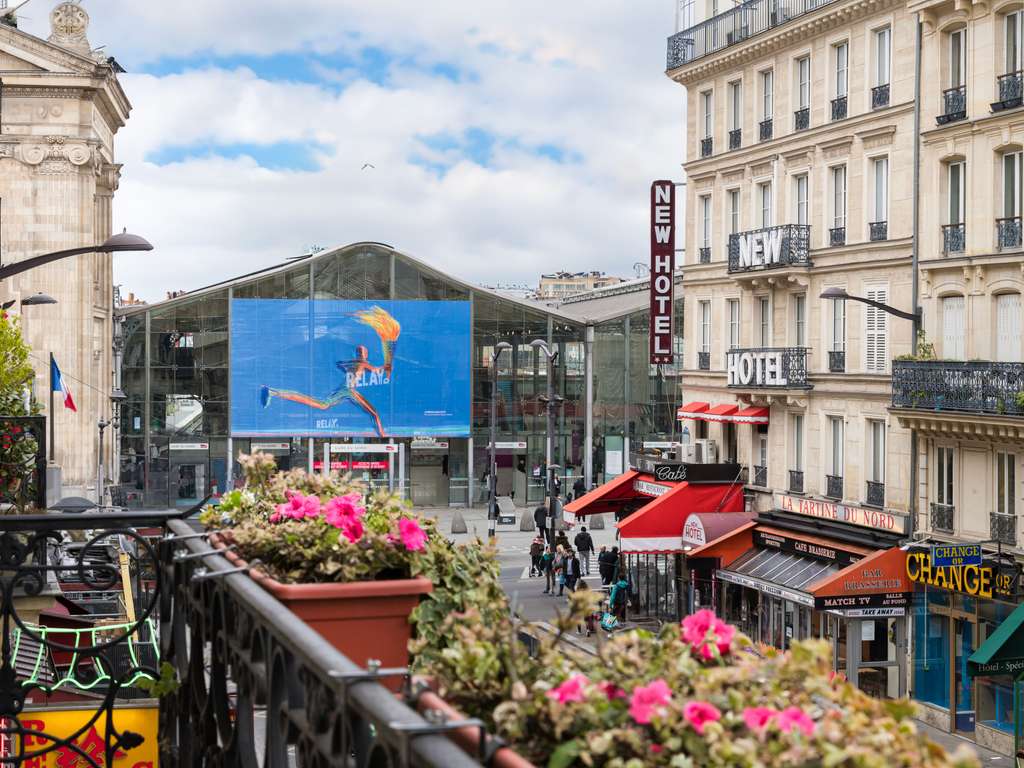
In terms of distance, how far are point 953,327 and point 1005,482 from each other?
3.66 meters

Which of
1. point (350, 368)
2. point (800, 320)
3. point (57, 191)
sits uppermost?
point (57, 191)

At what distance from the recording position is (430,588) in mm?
4902

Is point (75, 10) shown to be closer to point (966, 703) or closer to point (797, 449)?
point (797, 449)

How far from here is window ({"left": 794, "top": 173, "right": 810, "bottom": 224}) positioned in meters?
36.0

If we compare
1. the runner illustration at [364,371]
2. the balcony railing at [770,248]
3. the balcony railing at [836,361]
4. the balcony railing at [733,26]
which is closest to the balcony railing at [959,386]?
the balcony railing at [836,361]

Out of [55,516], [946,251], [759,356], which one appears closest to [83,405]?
[759,356]

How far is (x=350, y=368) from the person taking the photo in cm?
6862

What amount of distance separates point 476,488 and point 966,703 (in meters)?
42.6

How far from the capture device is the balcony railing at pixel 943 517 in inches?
1186

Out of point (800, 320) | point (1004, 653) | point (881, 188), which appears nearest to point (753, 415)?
point (800, 320)

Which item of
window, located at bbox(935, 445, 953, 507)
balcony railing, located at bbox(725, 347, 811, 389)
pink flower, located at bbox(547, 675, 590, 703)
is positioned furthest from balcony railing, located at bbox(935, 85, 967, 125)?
pink flower, located at bbox(547, 675, 590, 703)

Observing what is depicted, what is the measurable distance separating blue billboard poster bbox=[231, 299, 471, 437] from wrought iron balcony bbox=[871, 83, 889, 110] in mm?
38037

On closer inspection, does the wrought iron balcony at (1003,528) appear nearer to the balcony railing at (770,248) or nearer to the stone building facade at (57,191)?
the balcony railing at (770,248)

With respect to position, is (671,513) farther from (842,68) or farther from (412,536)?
(412,536)
